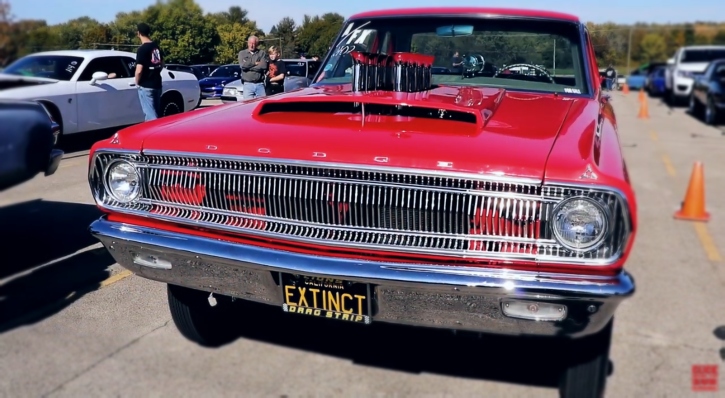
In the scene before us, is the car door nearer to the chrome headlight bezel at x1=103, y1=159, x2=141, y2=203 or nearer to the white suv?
the chrome headlight bezel at x1=103, y1=159, x2=141, y2=203

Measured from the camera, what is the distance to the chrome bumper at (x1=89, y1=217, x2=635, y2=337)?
261 cm

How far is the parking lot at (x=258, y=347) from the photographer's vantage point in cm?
338

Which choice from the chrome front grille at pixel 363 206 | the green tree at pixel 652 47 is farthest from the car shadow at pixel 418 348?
the green tree at pixel 652 47

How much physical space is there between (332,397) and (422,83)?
1.75 m

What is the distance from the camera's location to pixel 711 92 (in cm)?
1617

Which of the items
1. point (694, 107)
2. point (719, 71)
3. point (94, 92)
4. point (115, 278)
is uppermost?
point (94, 92)

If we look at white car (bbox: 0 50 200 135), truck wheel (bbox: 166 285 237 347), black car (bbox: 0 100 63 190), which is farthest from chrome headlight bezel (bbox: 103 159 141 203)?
white car (bbox: 0 50 200 135)

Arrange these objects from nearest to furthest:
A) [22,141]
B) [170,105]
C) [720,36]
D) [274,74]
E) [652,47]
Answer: [22,141] → [274,74] → [652,47] → [170,105] → [720,36]

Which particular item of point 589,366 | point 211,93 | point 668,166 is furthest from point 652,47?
point 589,366

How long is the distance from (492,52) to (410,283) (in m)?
2.37

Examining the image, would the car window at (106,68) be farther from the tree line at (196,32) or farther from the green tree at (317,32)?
the green tree at (317,32)

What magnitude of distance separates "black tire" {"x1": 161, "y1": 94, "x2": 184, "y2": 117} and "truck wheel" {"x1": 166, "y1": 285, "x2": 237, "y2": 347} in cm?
917

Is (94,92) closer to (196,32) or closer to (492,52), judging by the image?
(196,32)

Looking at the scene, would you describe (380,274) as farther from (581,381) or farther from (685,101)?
(685,101)
